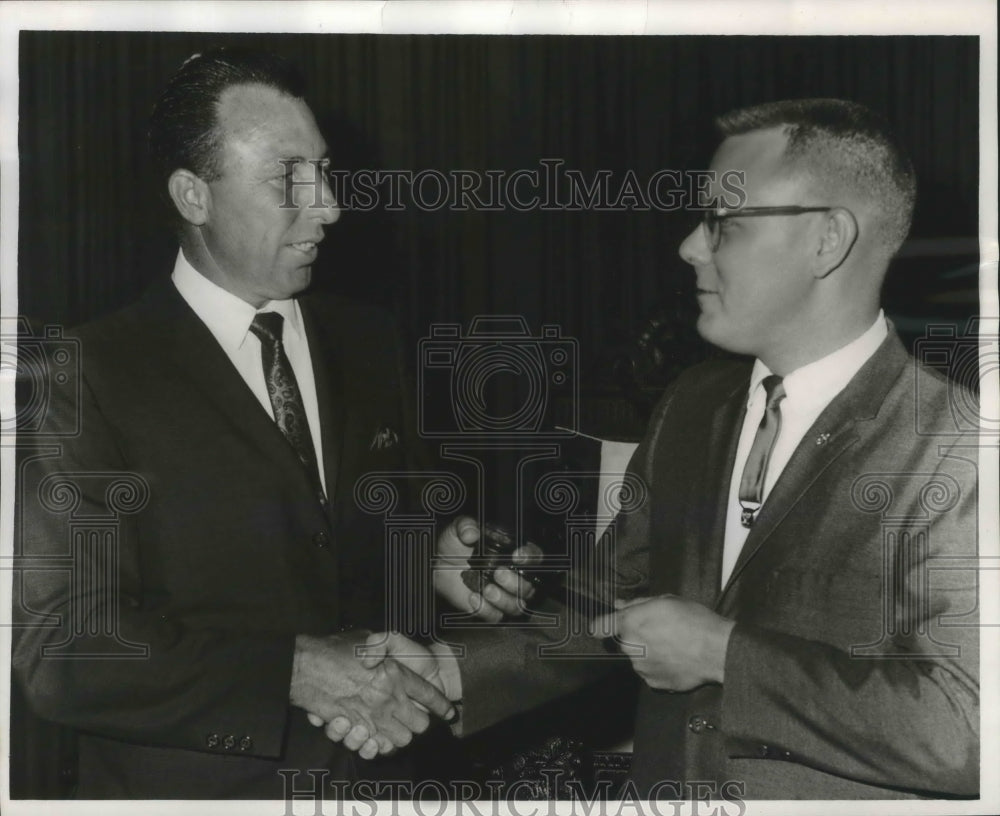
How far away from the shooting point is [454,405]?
243cm

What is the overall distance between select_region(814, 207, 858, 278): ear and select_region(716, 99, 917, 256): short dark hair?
5 centimetres

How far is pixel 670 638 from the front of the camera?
2.39 meters

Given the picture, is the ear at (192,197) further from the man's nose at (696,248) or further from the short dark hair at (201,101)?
the man's nose at (696,248)

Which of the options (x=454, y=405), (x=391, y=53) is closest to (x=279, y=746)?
(x=454, y=405)

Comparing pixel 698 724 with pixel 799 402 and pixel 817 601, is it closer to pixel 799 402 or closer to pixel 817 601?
pixel 817 601

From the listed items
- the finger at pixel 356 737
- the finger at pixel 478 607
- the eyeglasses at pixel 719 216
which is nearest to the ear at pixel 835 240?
the eyeglasses at pixel 719 216

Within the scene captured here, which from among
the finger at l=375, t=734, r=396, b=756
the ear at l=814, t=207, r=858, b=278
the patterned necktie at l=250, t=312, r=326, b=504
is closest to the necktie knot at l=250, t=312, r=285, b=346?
the patterned necktie at l=250, t=312, r=326, b=504

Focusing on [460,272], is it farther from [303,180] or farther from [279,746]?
[279,746]

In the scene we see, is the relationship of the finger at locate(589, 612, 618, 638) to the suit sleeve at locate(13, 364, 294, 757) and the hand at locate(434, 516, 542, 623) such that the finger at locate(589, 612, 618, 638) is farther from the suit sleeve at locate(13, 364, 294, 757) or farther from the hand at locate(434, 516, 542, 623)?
the suit sleeve at locate(13, 364, 294, 757)

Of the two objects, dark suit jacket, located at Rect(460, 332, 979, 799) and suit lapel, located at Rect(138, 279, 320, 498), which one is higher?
suit lapel, located at Rect(138, 279, 320, 498)

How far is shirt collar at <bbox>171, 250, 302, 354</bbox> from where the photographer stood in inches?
93.7

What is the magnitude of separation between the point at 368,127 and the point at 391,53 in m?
0.18

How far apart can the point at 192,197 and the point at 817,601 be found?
5.06 feet

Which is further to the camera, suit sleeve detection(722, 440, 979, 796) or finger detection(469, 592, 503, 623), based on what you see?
finger detection(469, 592, 503, 623)
